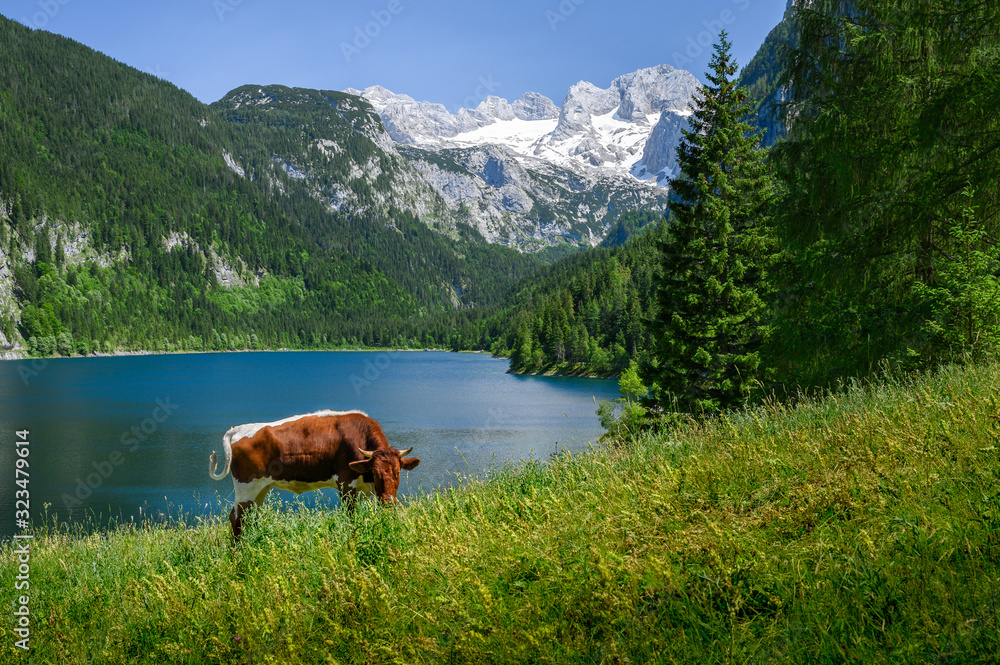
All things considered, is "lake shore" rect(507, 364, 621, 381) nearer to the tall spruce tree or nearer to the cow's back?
the tall spruce tree

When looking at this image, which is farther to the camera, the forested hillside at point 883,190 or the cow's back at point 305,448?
the forested hillside at point 883,190

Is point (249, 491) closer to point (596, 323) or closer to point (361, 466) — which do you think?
point (361, 466)

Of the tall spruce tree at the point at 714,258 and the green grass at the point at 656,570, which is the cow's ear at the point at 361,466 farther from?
the tall spruce tree at the point at 714,258

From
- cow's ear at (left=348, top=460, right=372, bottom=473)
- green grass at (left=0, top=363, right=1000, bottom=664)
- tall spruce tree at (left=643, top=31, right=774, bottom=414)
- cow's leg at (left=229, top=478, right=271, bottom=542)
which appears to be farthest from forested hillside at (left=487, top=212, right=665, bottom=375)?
green grass at (left=0, top=363, right=1000, bottom=664)

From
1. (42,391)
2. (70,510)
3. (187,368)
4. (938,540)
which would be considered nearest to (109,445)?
(70,510)

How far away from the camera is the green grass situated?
121 inches

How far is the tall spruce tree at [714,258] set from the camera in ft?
80.4

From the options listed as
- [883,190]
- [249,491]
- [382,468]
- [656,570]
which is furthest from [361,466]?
[883,190]

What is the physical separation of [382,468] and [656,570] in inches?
194

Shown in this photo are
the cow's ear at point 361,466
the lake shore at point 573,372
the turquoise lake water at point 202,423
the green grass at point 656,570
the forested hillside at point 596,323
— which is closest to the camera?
the green grass at point 656,570

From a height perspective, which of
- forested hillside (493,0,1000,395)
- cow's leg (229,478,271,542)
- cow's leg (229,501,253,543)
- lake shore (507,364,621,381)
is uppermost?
forested hillside (493,0,1000,395)

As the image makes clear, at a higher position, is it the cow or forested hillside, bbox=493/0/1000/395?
forested hillside, bbox=493/0/1000/395

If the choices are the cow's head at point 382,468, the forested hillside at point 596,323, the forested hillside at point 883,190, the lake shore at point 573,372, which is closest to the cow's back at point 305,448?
the cow's head at point 382,468

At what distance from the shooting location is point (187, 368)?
133500mm
